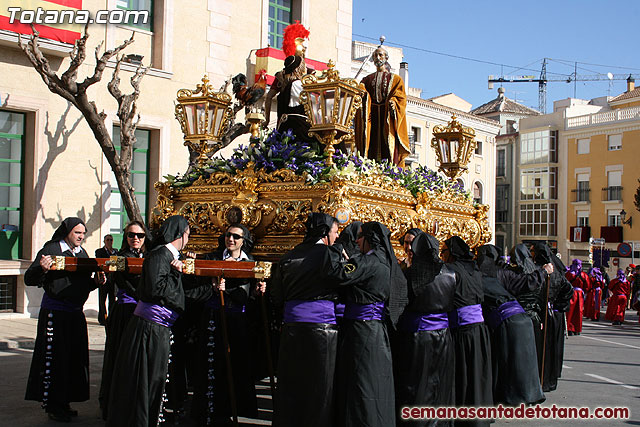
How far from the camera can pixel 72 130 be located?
44.4ft

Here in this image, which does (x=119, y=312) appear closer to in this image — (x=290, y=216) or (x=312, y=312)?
(x=290, y=216)

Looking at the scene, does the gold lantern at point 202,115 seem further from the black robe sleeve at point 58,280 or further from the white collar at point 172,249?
the white collar at point 172,249

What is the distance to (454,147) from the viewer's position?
8.74 m

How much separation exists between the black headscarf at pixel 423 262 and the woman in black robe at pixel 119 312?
240 cm

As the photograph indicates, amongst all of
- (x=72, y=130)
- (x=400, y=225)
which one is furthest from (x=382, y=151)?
(x=72, y=130)

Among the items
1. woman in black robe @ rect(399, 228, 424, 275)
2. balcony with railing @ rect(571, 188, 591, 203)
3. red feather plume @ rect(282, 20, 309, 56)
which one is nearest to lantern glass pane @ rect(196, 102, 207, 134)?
red feather plume @ rect(282, 20, 309, 56)

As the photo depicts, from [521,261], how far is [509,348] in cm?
107

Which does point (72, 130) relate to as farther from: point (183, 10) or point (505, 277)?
point (505, 277)

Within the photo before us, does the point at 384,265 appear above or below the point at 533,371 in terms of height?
above

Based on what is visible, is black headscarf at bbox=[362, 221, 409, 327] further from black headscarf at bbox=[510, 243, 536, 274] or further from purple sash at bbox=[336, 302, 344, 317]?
black headscarf at bbox=[510, 243, 536, 274]

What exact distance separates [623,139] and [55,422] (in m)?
36.9

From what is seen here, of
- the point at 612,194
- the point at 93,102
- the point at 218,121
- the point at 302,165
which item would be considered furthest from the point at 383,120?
the point at 612,194

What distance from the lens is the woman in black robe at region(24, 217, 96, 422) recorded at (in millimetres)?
6168

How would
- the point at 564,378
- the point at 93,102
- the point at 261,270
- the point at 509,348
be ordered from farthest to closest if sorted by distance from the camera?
the point at 93,102 < the point at 564,378 < the point at 509,348 < the point at 261,270
